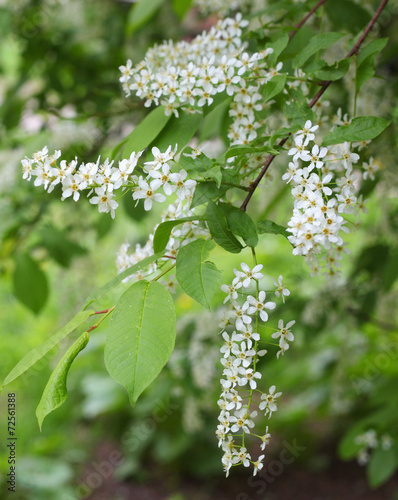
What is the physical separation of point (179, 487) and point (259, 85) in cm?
292

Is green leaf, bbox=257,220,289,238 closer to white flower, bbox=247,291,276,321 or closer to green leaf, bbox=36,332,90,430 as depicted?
white flower, bbox=247,291,276,321

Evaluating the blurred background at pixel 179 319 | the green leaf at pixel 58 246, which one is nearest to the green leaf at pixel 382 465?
the blurred background at pixel 179 319

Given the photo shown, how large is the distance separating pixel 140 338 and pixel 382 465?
1.72 m

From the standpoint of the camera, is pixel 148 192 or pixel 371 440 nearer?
pixel 148 192

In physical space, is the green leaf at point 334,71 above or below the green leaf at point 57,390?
above

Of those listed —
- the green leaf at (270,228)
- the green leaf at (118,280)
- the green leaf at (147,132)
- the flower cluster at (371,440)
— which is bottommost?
the flower cluster at (371,440)

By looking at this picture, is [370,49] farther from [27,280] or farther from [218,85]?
[27,280]

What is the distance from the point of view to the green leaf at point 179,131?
1.02m

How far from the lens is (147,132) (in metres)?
1.04

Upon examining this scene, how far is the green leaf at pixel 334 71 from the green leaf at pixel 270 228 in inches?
12.3

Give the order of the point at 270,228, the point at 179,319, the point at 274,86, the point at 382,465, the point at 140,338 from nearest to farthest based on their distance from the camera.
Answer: the point at 140,338 → the point at 270,228 → the point at 274,86 → the point at 382,465 → the point at 179,319

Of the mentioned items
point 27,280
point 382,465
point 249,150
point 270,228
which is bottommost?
point 382,465

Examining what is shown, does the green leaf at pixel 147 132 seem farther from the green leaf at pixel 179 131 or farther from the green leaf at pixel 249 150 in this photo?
the green leaf at pixel 249 150

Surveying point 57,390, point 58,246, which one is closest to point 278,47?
point 57,390
